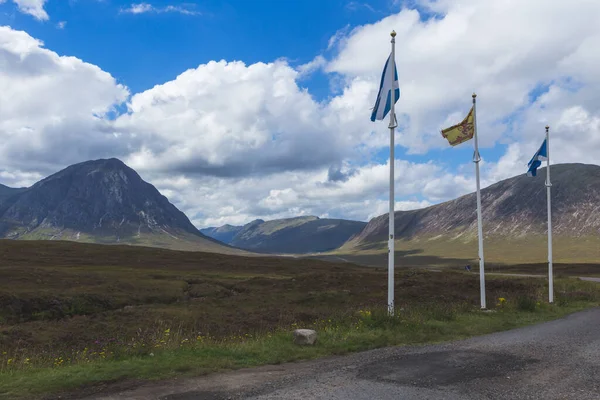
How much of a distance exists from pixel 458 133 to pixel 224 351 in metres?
18.6

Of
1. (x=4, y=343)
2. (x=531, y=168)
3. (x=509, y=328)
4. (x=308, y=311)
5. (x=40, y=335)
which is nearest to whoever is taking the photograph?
(x=509, y=328)

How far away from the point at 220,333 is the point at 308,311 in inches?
469

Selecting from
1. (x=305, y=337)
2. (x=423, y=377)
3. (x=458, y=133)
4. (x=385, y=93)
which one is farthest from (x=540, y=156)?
(x=423, y=377)

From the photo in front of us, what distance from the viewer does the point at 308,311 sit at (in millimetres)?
39094

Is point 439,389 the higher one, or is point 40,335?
point 439,389

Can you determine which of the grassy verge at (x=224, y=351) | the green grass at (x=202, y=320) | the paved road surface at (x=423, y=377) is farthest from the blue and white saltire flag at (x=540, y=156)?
the paved road surface at (x=423, y=377)

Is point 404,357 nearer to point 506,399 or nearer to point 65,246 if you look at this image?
point 506,399

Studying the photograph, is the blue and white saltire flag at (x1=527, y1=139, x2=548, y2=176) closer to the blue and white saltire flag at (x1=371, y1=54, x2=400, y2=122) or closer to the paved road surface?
the blue and white saltire flag at (x1=371, y1=54, x2=400, y2=122)

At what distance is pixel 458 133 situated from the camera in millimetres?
26750

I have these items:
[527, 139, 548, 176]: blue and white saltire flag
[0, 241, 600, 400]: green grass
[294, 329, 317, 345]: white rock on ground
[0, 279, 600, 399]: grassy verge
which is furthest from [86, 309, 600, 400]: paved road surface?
[527, 139, 548, 176]: blue and white saltire flag

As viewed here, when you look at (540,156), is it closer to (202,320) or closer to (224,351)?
(224,351)

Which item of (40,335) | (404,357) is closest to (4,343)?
(40,335)

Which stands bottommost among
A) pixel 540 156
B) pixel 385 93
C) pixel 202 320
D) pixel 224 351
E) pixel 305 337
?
pixel 202 320

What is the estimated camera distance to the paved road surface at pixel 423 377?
11180mm
